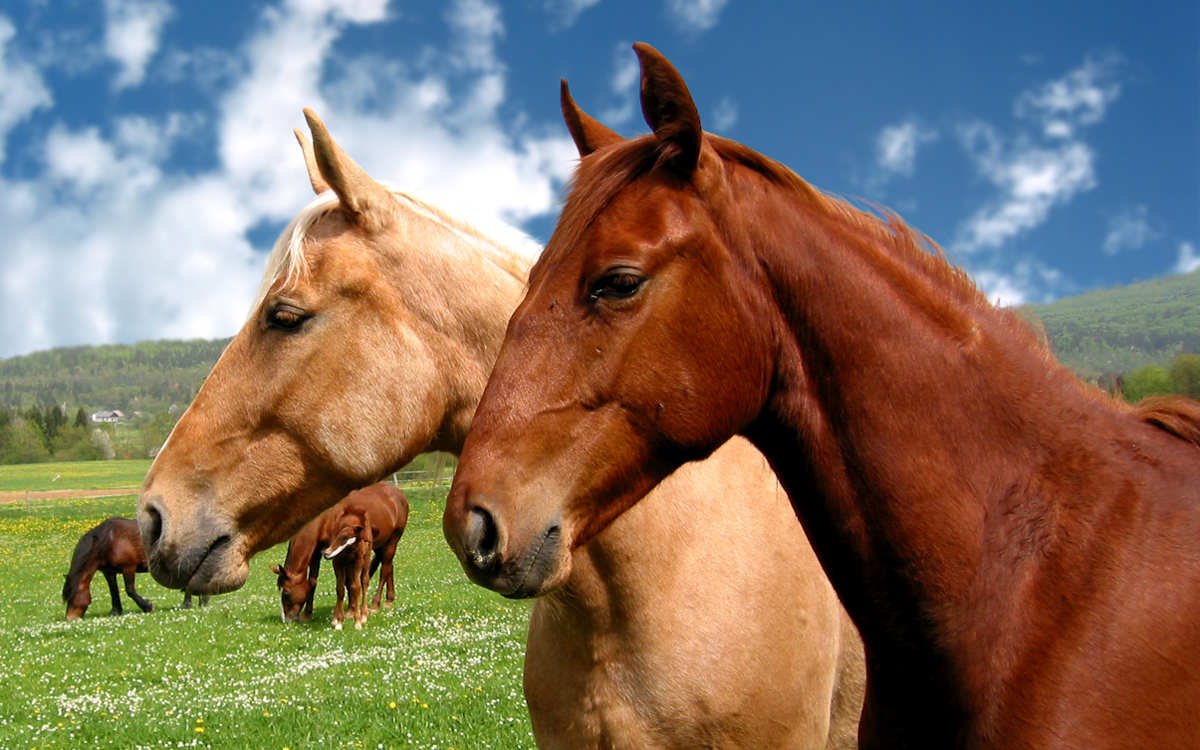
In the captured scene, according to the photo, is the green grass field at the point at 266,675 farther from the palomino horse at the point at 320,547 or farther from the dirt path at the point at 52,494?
the dirt path at the point at 52,494

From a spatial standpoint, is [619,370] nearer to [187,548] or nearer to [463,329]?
[463,329]

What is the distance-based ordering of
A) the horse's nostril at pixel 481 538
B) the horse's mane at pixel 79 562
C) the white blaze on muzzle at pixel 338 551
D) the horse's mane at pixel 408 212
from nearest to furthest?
the horse's nostril at pixel 481 538, the horse's mane at pixel 408 212, the white blaze on muzzle at pixel 338 551, the horse's mane at pixel 79 562

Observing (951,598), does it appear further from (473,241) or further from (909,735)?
(473,241)

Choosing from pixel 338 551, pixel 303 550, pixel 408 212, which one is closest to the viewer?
pixel 408 212

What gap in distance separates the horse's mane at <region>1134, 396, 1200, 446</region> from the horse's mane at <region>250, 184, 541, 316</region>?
2.11 metres

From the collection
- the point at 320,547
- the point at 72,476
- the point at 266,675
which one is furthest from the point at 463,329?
the point at 72,476

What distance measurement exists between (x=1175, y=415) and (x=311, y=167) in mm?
3304

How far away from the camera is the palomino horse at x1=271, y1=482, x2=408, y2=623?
14.5m

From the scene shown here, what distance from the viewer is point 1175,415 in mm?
2035

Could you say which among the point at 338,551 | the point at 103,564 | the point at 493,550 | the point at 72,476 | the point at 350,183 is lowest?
the point at 72,476

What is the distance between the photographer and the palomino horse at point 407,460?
2832 mm

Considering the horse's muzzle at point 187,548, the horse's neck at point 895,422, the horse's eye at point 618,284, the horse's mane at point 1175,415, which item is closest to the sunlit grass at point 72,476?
the horse's muzzle at point 187,548

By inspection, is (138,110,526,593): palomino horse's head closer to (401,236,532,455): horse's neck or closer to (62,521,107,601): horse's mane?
(401,236,532,455): horse's neck

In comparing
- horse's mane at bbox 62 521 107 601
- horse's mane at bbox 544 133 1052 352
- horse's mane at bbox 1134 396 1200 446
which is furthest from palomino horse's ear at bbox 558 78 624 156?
horse's mane at bbox 62 521 107 601
